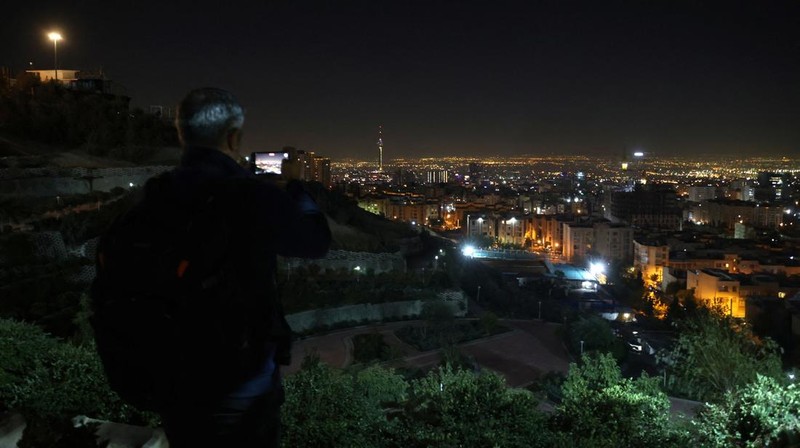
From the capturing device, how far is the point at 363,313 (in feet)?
43.1

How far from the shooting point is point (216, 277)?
1171 millimetres

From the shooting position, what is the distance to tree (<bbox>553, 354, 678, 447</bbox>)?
3.77 m

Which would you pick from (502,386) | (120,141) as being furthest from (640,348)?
(120,141)

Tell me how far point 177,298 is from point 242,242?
15cm

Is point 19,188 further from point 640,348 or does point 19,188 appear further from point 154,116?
point 640,348

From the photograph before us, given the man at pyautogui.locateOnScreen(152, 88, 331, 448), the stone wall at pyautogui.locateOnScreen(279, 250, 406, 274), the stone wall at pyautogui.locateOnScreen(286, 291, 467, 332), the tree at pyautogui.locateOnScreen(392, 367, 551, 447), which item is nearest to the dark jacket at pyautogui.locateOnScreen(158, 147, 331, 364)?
the man at pyautogui.locateOnScreen(152, 88, 331, 448)

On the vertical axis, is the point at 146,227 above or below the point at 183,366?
above

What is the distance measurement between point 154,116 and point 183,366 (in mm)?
22907

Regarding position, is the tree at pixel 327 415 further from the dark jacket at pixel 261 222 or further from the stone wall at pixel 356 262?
the stone wall at pixel 356 262

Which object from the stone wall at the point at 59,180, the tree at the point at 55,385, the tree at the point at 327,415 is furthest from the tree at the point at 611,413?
the stone wall at the point at 59,180

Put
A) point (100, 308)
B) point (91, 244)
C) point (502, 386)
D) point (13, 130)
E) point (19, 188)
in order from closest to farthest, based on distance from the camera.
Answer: point (100, 308) → point (502, 386) → point (91, 244) → point (19, 188) → point (13, 130)

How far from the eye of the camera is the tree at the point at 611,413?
12.4 feet

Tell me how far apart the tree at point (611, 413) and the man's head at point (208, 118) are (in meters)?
2.77

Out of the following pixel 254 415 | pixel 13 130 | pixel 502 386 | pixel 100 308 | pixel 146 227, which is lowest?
pixel 502 386
